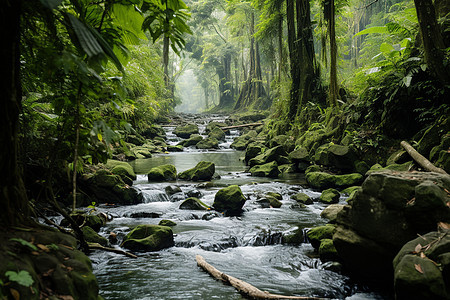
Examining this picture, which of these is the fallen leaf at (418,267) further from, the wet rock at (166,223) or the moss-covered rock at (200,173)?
the moss-covered rock at (200,173)

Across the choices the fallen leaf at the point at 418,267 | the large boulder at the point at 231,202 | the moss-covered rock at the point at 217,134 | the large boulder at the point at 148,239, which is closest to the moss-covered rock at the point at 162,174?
the large boulder at the point at 231,202

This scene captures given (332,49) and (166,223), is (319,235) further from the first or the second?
(332,49)

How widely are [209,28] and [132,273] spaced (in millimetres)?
37968

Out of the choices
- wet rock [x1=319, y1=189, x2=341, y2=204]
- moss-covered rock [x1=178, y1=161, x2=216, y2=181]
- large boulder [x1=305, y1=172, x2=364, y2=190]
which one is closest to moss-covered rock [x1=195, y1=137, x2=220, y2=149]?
moss-covered rock [x1=178, y1=161, x2=216, y2=181]

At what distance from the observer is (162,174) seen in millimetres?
9609

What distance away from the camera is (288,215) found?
643cm

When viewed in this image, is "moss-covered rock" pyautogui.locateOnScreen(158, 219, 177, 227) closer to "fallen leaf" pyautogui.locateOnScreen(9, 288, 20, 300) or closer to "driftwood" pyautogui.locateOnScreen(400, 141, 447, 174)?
"fallen leaf" pyautogui.locateOnScreen(9, 288, 20, 300)

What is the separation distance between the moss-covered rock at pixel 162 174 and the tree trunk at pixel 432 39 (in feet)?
24.5

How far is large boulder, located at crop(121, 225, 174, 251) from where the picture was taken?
15.6 feet

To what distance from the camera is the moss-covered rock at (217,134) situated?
20.5 meters

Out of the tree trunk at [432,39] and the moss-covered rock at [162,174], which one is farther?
the moss-covered rock at [162,174]

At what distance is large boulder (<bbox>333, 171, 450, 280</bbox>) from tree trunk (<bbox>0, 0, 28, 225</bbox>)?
3389 millimetres

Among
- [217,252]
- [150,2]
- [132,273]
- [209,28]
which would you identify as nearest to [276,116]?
[217,252]

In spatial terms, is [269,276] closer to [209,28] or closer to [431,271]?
[431,271]
